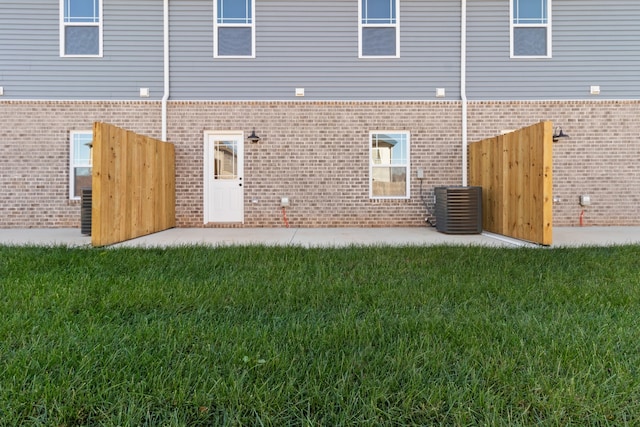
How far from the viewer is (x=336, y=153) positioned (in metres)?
9.47

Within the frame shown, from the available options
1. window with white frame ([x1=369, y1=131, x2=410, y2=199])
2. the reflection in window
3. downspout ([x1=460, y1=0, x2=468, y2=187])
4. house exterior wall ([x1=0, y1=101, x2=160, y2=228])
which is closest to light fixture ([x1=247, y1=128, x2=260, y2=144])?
the reflection in window

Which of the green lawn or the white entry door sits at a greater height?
the white entry door

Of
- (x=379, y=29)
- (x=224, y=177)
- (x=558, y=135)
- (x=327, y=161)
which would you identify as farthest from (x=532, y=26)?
(x=224, y=177)

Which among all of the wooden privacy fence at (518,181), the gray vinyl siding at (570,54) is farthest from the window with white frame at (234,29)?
the wooden privacy fence at (518,181)

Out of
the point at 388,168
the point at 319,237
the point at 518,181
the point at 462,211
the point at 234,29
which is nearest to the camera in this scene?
the point at 518,181

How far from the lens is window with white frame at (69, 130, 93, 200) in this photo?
30.3 ft

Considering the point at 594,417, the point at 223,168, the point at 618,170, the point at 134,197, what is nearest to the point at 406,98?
the point at 223,168

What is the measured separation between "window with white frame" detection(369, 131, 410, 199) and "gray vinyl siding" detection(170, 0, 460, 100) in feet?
3.52

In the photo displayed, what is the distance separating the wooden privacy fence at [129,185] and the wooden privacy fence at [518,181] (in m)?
7.23

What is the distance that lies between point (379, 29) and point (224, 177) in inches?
208

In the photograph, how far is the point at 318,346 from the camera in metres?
2.44

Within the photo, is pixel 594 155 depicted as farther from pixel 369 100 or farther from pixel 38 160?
pixel 38 160

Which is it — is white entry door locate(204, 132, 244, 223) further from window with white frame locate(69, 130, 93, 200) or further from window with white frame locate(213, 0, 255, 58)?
window with white frame locate(69, 130, 93, 200)

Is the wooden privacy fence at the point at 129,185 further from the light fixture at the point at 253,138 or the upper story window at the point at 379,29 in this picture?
→ the upper story window at the point at 379,29
